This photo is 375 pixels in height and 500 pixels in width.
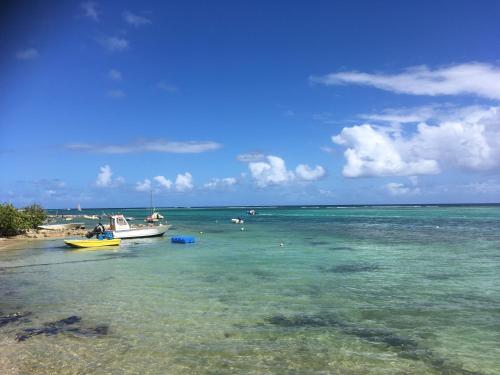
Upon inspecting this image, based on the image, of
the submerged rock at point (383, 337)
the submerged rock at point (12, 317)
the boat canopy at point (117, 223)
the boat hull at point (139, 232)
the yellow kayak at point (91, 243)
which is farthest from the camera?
the boat canopy at point (117, 223)

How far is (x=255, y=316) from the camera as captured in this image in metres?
14.9

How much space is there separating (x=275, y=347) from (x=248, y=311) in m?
3.79

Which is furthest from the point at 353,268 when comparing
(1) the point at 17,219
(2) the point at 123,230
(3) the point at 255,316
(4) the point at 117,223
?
(1) the point at 17,219

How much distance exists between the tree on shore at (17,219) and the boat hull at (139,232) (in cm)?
1181

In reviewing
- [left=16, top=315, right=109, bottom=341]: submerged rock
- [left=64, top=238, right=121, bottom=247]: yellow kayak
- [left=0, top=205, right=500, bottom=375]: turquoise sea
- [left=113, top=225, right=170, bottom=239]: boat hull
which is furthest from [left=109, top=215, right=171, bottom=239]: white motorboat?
[left=16, top=315, right=109, bottom=341]: submerged rock

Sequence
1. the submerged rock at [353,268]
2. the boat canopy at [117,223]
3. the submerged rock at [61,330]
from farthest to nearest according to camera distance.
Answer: the boat canopy at [117,223] → the submerged rock at [353,268] → the submerged rock at [61,330]

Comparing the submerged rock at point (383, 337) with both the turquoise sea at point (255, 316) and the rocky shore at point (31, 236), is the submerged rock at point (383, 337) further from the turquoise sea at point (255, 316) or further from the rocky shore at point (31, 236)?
the rocky shore at point (31, 236)

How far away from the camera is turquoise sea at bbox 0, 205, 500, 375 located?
35.8 feet

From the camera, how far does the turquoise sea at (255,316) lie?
10.9 metres

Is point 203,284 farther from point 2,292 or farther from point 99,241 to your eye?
point 99,241

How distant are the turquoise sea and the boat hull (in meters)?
17.0

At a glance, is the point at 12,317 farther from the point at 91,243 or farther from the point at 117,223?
the point at 117,223

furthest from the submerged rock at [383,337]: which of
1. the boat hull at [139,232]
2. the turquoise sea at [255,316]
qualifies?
the boat hull at [139,232]

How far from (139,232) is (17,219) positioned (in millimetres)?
13602
